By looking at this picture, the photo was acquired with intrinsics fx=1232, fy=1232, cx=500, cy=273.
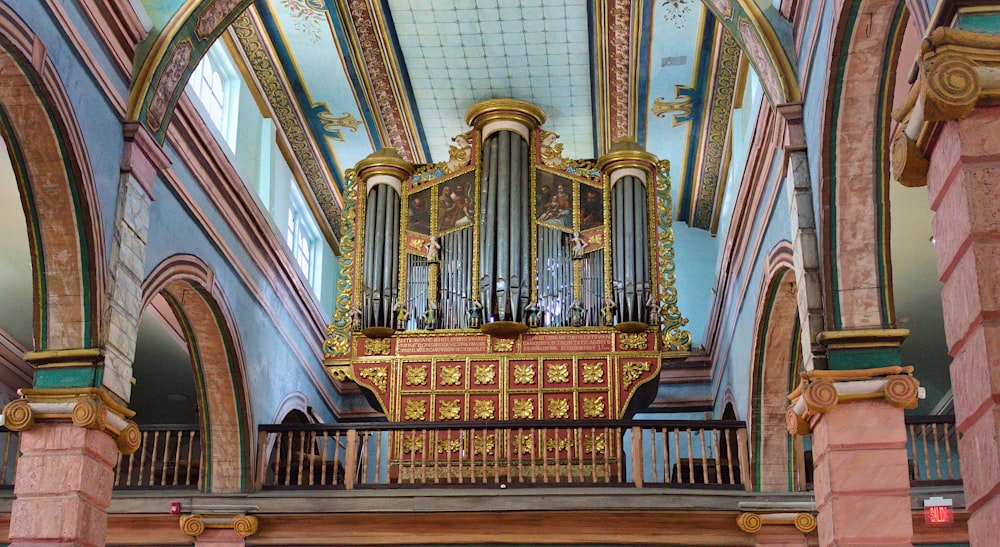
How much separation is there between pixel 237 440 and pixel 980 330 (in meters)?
9.58

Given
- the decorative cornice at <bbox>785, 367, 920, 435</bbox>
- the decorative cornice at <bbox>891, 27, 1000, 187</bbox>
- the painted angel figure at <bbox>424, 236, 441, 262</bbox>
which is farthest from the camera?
the painted angel figure at <bbox>424, 236, 441, 262</bbox>

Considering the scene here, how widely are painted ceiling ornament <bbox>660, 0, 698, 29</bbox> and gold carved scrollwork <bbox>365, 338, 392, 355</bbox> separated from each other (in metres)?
4.58

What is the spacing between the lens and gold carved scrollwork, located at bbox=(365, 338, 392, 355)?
44.3ft

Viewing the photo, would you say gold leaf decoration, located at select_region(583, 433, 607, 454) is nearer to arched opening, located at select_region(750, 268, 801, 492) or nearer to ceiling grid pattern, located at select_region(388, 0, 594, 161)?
arched opening, located at select_region(750, 268, 801, 492)

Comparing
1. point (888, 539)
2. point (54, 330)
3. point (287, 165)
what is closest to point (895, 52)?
point (888, 539)

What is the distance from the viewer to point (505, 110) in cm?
1417

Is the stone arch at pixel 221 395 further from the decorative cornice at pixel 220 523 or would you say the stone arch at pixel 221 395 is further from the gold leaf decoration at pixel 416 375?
the gold leaf decoration at pixel 416 375

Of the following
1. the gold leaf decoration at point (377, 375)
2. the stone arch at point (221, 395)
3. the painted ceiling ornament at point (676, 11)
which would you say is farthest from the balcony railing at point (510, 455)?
the painted ceiling ornament at point (676, 11)

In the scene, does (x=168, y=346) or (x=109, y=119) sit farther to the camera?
(x=168, y=346)

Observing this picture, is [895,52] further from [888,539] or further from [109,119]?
[109,119]

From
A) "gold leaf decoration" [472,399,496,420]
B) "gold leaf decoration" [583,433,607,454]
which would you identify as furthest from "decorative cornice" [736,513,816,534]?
"gold leaf decoration" [472,399,496,420]

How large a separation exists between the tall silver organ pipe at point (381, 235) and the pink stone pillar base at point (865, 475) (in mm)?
6406

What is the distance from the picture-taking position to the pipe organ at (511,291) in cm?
1322

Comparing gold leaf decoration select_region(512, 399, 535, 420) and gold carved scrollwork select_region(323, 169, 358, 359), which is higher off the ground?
gold carved scrollwork select_region(323, 169, 358, 359)
